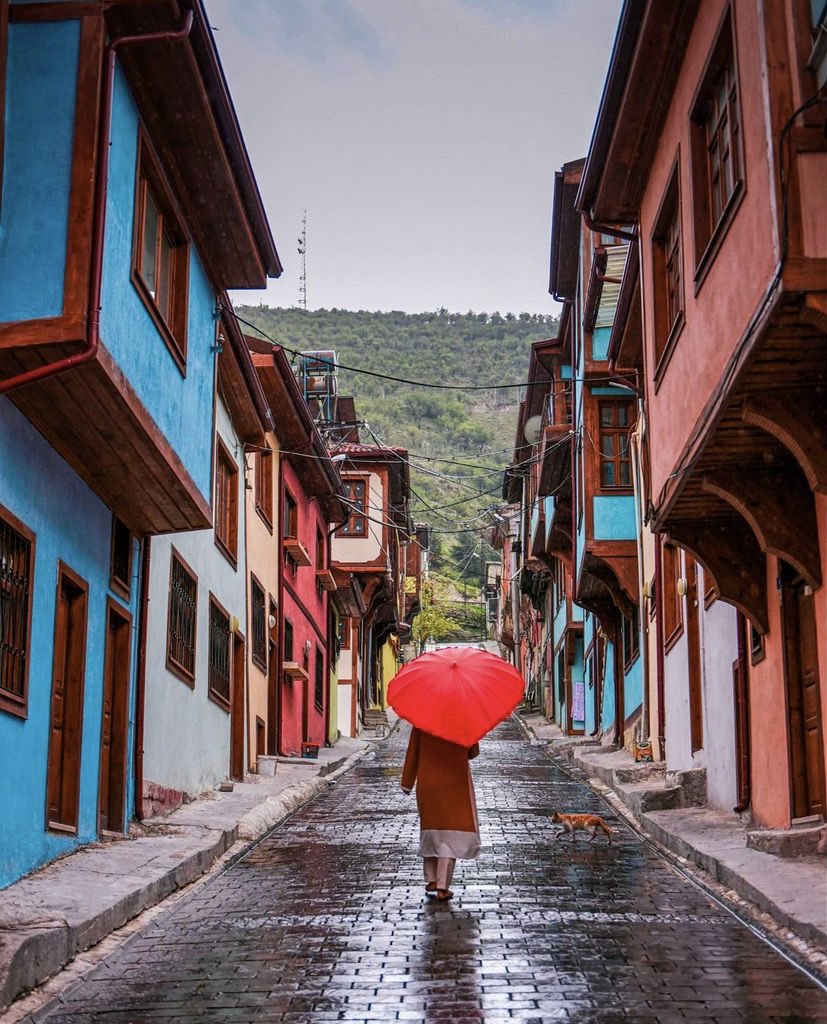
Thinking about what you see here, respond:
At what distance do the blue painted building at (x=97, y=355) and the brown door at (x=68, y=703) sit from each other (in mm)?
19

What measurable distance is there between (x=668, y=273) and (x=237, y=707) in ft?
34.5

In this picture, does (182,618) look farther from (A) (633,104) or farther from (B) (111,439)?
(A) (633,104)

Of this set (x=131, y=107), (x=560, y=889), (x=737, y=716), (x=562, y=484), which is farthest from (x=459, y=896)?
(x=562, y=484)

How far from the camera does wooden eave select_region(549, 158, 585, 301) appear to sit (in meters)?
24.0

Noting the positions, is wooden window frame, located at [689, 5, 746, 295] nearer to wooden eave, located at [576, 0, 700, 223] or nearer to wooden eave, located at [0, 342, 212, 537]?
wooden eave, located at [576, 0, 700, 223]

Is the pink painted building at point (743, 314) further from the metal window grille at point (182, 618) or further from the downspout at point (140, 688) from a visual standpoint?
the metal window grille at point (182, 618)

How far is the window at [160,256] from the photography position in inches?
432

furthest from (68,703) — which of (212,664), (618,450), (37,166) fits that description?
(618,450)

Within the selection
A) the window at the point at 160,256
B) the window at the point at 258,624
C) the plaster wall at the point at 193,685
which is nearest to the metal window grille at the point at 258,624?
the window at the point at 258,624

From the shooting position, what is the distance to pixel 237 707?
20.4 meters

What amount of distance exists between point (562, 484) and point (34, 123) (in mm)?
19478

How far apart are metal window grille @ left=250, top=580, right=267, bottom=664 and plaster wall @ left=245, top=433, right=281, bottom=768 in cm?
21

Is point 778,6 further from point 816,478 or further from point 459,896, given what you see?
point 459,896

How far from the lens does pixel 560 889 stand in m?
9.77
